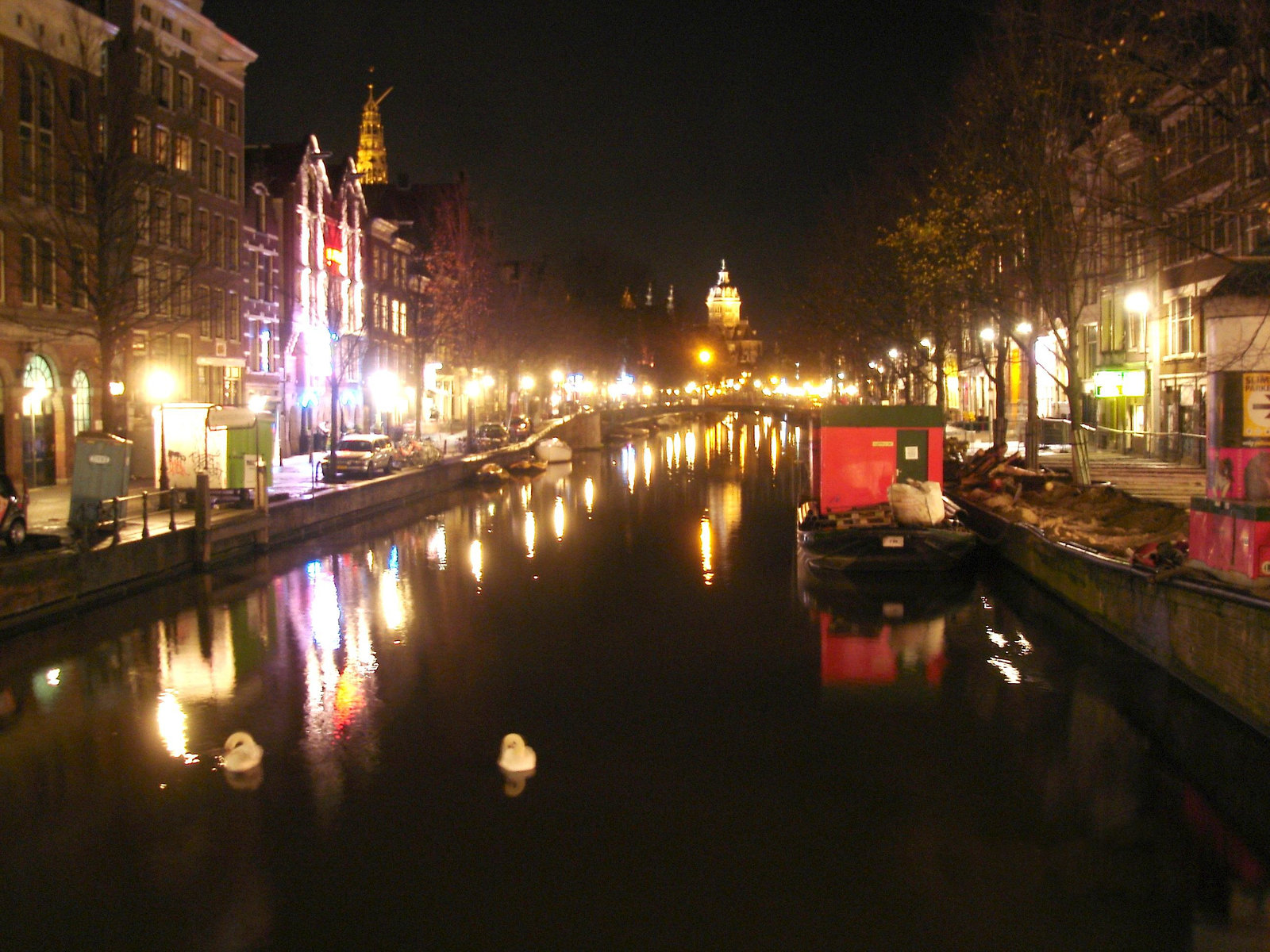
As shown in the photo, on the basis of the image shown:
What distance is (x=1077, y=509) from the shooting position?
26.4 m

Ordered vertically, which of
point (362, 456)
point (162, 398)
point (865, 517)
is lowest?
point (865, 517)

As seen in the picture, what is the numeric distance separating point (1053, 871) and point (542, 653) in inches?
385

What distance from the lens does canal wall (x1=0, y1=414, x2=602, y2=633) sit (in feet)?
64.5

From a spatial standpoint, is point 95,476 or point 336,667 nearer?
point 336,667

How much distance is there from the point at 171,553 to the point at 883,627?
13453mm

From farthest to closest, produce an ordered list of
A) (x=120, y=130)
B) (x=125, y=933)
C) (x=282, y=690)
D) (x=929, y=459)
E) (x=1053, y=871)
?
(x=120, y=130) < (x=929, y=459) < (x=282, y=690) < (x=1053, y=871) < (x=125, y=933)

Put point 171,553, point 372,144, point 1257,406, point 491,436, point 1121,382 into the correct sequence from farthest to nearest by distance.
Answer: point 372,144 < point 491,436 < point 1121,382 < point 171,553 < point 1257,406

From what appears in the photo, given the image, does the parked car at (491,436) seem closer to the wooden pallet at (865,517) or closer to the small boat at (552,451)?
the small boat at (552,451)

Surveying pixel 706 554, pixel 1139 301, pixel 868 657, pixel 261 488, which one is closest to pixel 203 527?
pixel 261 488

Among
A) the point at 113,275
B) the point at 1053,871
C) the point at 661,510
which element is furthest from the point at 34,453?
the point at 1053,871

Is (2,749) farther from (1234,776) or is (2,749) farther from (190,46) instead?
(190,46)

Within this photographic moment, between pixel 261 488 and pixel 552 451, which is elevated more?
pixel 552 451

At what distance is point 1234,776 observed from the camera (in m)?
12.6

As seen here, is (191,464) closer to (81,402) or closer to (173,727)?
(81,402)
